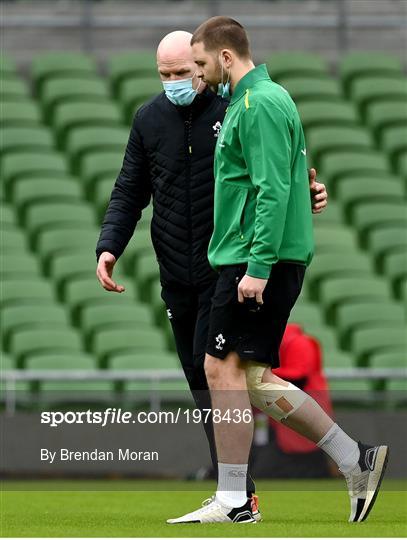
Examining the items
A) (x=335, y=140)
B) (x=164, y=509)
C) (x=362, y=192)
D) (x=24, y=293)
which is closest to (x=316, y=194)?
(x=164, y=509)

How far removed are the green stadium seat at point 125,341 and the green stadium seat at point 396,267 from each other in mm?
2256

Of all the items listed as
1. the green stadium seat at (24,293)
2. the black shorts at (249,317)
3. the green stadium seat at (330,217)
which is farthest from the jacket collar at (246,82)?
the green stadium seat at (330,217)

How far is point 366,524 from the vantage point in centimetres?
594

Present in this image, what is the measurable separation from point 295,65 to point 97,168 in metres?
2.78

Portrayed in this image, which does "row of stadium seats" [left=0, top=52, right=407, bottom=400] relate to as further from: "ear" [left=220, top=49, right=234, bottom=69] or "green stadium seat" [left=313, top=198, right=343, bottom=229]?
"ear" [left=220, top=49, right=234, bottom=69]

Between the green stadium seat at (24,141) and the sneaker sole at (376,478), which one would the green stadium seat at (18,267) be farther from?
the sneaker sole at (376,478)

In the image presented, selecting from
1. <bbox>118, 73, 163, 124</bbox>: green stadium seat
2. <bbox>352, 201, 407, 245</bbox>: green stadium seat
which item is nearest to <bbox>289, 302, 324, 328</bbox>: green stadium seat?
<bbox>352, 201, 407, 245</bbox>: green stadium seat

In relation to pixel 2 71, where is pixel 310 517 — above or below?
below

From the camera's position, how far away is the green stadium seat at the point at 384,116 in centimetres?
1560

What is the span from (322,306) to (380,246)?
1.19 metres

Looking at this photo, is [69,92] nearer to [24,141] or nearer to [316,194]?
[24,141]

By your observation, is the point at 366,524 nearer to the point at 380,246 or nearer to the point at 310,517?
the point at 310,517

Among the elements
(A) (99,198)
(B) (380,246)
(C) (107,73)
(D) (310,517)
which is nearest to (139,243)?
(A) (99,198)

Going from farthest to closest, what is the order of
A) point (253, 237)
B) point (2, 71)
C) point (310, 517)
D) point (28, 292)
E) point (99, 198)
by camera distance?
point (2, 71)
point (99, 198)
point (28, 292)
point (310, 517)
point (253, 237)
